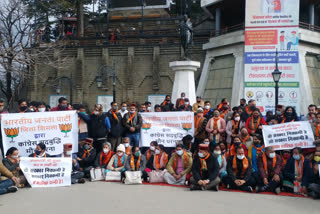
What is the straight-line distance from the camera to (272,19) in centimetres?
2228

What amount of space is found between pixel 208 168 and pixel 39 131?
14.4ft

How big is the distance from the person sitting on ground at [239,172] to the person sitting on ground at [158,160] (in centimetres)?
176

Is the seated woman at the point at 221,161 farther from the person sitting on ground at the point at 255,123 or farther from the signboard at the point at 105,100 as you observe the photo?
the signboard at the point at 105,100

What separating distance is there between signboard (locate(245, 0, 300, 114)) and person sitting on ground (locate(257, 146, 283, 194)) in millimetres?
14202

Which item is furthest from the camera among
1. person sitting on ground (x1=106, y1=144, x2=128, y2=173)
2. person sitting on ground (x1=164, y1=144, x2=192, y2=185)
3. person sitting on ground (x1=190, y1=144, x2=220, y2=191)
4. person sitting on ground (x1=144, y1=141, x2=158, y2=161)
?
person sitting on ground (x1=144, y1=141, x2=158, y2=161)

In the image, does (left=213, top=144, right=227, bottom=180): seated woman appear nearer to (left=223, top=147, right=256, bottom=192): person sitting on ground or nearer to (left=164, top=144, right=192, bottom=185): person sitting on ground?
(left=223, top=147, right=256, bottom=192): person sitting on ground

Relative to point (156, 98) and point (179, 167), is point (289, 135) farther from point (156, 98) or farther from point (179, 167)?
point (156, 98)

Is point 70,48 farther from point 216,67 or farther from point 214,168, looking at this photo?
point 214,168

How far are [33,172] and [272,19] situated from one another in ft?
60.1

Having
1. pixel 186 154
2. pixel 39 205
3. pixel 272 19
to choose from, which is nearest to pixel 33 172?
pixel 39 205

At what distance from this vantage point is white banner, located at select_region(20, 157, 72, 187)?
326 inches

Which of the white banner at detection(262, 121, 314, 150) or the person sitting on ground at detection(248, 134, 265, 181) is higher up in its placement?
the white banner at detection(262, 121, 314, 150)

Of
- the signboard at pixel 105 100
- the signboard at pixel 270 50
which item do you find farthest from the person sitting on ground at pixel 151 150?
the signboard at pixel 105 100

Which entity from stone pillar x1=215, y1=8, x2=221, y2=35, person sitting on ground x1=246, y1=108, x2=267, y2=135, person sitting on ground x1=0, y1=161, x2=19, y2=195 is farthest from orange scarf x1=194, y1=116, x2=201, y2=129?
stone pillar x1=215, y1=8, x2=221, y2=35
